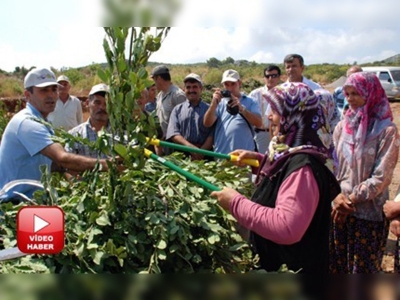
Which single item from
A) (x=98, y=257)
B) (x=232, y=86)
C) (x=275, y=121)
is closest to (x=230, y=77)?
(x=232, y=86)

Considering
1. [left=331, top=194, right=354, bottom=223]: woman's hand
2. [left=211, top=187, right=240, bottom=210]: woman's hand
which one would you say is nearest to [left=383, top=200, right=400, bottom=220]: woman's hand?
[left=331, top=194, right=354, bottom=223]: woman's hand

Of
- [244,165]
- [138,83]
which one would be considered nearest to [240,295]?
[138,83]

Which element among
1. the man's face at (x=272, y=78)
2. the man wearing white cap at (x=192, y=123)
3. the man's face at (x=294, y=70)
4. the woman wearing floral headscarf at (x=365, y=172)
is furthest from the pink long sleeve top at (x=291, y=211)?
the man's face at (x=272, y=78)

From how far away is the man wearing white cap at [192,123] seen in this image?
4.28m

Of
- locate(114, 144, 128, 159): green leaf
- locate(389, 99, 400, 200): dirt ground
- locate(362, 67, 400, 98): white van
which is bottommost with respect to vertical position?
locate(389, 99, 400, 200): dirt ground

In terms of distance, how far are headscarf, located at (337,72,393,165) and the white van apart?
54.1 ft

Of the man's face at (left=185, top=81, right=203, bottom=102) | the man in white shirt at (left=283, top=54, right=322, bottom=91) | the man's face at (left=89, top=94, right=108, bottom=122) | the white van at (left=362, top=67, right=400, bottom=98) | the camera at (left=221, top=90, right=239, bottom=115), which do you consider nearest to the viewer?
the man's face at (left=89, top=94, right=108, bottom=122)

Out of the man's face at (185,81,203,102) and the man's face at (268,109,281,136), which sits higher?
the man's face at (185,81,203,102)

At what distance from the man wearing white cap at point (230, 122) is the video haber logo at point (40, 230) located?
262 centimetres

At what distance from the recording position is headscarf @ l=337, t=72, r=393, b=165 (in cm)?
289

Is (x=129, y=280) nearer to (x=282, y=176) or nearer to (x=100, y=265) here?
(x=100, y=265)

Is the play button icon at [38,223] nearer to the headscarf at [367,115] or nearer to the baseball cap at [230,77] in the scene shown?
the headscarf at [367,115]

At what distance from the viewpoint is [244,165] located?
2.62 m

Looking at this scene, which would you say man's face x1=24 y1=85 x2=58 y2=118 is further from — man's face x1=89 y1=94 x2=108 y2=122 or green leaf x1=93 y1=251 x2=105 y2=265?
green leaf x1=93 y1=251 x2=105 y2=265
